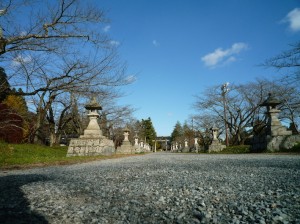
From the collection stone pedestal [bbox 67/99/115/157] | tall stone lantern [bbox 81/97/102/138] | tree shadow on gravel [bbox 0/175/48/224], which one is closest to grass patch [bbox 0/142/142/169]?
stone pedestal [bbox 67/99/115/157]

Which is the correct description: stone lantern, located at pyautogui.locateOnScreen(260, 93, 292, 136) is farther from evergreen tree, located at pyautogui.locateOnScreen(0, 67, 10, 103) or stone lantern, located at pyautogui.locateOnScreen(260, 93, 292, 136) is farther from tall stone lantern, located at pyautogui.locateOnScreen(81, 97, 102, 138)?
evergreen tree, located at pyautogui.locateOnScreen(0, 67, 10, 103)

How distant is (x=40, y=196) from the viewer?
2.98 metres

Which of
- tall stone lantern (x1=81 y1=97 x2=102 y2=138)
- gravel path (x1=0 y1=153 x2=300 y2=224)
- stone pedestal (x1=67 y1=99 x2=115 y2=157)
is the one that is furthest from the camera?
tall stone lantern (x1=81 y1=97 x2=102 y2=138)

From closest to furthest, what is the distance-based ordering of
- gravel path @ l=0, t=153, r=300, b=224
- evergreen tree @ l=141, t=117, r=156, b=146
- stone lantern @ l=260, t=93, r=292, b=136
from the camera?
gravel path @ l=0, t=153, r=300, b=224 → stone lantern @ l=260, t=93, r=292, b=136 → evergreen tree @ l=141, t=117, r=156, b=146

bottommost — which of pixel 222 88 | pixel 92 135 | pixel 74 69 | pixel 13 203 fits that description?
pixel 13 203

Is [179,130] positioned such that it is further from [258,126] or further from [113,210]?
[113,210]

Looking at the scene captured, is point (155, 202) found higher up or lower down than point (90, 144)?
lower down

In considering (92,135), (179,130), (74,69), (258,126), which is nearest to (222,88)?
(258,126)

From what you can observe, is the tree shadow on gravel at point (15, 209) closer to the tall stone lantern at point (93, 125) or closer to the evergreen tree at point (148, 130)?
the tall stone lantern at point (93, 125)

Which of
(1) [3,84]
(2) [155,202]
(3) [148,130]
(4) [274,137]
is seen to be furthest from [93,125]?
(3) [148,130]

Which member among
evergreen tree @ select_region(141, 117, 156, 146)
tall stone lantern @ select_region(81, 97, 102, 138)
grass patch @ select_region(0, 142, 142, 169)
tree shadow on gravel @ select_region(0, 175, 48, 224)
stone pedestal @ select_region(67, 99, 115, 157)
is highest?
evergreen tree @ select_region(141, 117, 156, 146)

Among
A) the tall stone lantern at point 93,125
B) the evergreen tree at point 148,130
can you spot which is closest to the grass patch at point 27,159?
the tall stone lantern at point 93,125

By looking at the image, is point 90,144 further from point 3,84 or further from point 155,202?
point 155,202

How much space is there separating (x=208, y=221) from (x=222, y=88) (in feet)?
97.5
